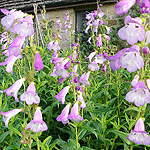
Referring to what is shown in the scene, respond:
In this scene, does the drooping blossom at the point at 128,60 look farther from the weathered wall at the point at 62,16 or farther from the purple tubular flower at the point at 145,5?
the weathered wall at the point at 62,16

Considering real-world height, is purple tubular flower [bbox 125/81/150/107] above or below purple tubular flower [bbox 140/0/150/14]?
below

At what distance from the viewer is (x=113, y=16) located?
9039 mm

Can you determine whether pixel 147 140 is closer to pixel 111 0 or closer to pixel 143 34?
pixel 143 34

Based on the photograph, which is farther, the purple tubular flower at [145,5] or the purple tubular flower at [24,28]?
the purple tubular flower at [24,28]

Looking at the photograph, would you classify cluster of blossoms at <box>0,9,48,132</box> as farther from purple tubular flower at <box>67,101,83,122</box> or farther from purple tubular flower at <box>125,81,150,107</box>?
purple tubular flower at <box>125,81,150,107</box>

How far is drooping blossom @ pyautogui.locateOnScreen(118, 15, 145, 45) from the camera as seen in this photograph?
4.23ft

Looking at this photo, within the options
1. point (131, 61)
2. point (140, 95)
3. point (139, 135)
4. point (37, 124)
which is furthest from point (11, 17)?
point (139, 135)

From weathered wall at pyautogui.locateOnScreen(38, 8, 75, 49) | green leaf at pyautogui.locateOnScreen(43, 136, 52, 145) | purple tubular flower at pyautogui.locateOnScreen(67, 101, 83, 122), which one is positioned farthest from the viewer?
weathered wall at pyautogui.locateOnScreen(38, 8, 75, 49)

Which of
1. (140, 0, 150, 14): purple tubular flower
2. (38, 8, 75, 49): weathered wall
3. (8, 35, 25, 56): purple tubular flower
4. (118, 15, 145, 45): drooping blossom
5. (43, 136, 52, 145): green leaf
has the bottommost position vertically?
(43, 136, 52, 145): green leaf

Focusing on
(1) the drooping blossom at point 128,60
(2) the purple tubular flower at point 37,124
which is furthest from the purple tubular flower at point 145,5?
(2) the purple tubular flower at point 37,124

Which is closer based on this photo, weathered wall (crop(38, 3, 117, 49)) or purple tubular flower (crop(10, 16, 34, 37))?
purple tubular flower (crop(10, 16, 34, 37))

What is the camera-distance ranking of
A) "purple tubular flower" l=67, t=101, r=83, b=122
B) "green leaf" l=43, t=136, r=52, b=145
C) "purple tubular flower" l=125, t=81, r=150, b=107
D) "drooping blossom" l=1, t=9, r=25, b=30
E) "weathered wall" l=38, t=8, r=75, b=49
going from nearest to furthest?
"purple tubular flower" l=125, t=81, r=150, b=107 < "drooping blossom" l=1, t=9, r=25, b=30 < "purple tubular flower" l=67, t=101, r=83, b=122 < "green leaf" l=43, t=136, r=52, b=145 < "weathered wall" l=38, t=8, r=75, b=49

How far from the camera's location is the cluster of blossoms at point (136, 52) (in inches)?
50.9

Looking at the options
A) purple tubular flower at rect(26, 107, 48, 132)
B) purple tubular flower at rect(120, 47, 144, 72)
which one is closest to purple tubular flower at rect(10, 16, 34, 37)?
purple tubular flower at rect(26, 107, 48, 132)
